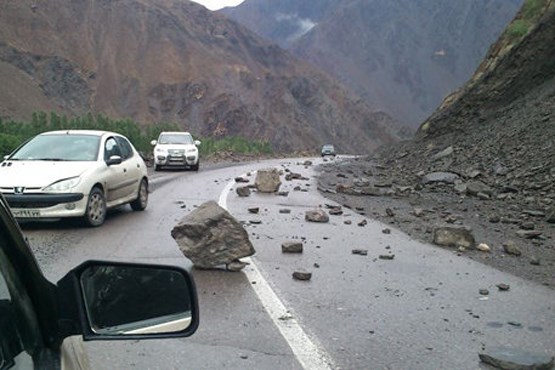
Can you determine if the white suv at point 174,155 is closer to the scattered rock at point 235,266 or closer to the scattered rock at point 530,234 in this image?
the scattered rock at point 530,234

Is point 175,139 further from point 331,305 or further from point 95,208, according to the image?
point 331,305

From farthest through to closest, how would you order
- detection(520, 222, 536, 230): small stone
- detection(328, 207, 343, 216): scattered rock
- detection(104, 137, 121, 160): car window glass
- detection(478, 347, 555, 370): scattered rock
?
detection(328, 207, 343, 216): scattered rock, detection(520, 222, 536, 230): small stone, detection(104, 137, 121, 160): car window glass, detection(478, 347, 555, 370): scattered rock

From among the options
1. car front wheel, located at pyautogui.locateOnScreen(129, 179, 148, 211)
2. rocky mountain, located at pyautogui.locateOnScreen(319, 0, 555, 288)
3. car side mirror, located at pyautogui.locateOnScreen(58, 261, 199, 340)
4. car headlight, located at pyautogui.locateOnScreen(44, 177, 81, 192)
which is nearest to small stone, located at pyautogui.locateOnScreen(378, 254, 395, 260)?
rocky mountain, located at pyautogui.locateOnScreen(319, 0, 555, 288)

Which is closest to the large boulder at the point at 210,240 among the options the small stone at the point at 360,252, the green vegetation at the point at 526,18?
the small stone at the point at 360,252

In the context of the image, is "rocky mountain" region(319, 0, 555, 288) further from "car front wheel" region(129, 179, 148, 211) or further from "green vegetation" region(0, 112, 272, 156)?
"green vegetation" region(0, 112, 272, 156)

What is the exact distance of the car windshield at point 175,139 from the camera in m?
29.2

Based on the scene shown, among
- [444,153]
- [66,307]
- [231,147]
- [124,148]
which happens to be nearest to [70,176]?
[124,148]

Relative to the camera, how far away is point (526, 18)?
30.8m

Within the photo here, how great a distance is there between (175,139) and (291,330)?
2478cm

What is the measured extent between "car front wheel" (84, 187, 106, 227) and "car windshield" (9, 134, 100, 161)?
2.36 feet

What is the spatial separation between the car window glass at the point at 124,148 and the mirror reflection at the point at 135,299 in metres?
10.5

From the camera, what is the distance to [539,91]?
25062 millimetres

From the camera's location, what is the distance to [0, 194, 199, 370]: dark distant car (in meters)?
1.71

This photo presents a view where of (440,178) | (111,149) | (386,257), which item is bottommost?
(386,257)
